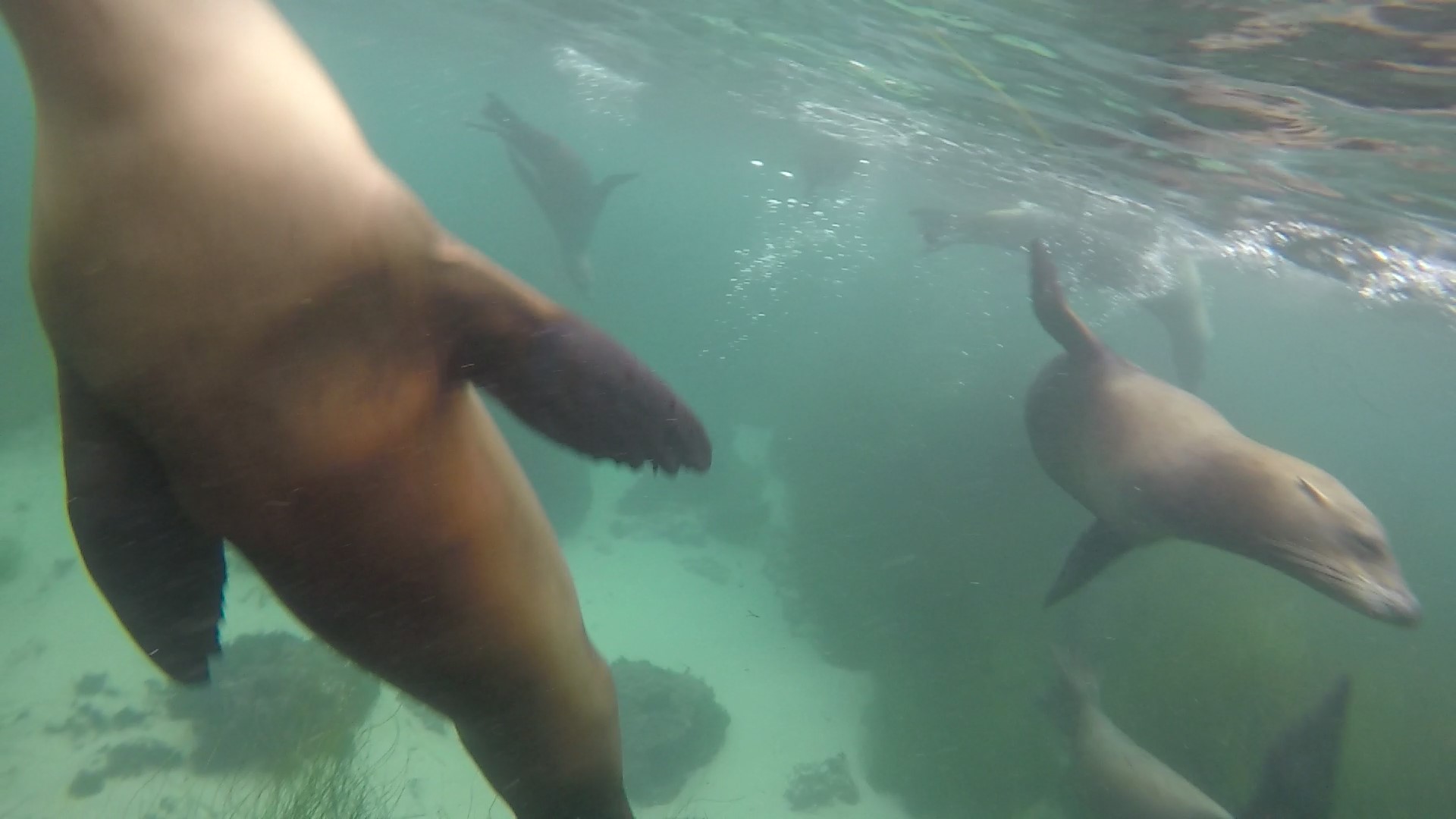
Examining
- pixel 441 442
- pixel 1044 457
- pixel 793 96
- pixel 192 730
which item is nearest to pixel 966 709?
pixel 1044 457

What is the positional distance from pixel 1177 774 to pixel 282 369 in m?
8.42

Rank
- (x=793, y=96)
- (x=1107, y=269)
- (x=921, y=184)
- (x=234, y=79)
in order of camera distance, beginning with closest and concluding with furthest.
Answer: (x=234, y=79) → (x=793, y=96) → (x=1107, y=269) → (x=921, y=184)

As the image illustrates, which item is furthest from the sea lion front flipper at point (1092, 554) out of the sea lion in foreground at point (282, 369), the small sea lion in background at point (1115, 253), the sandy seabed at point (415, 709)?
the small sea lion in background at point (1115, 253)

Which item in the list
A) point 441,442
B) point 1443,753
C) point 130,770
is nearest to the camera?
point 441,442

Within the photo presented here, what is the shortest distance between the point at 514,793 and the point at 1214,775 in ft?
28.5

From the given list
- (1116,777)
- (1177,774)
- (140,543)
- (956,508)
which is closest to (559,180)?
(956,508)

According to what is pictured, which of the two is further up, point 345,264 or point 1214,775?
point 345,264

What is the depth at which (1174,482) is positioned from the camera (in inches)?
212

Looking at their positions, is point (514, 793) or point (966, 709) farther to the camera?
point (966, 709)

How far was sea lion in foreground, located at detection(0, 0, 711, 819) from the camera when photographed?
117 cm

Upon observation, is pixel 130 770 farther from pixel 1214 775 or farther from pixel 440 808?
pixel 1214 775

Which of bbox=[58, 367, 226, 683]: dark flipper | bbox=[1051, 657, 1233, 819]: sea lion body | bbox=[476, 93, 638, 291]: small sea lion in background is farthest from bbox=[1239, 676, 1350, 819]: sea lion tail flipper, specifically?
bbox=[476, 93, 638, 291]: small sea lion in background

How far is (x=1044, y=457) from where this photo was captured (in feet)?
24.0

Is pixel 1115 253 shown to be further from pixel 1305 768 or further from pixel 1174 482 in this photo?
pixel 1174 482
